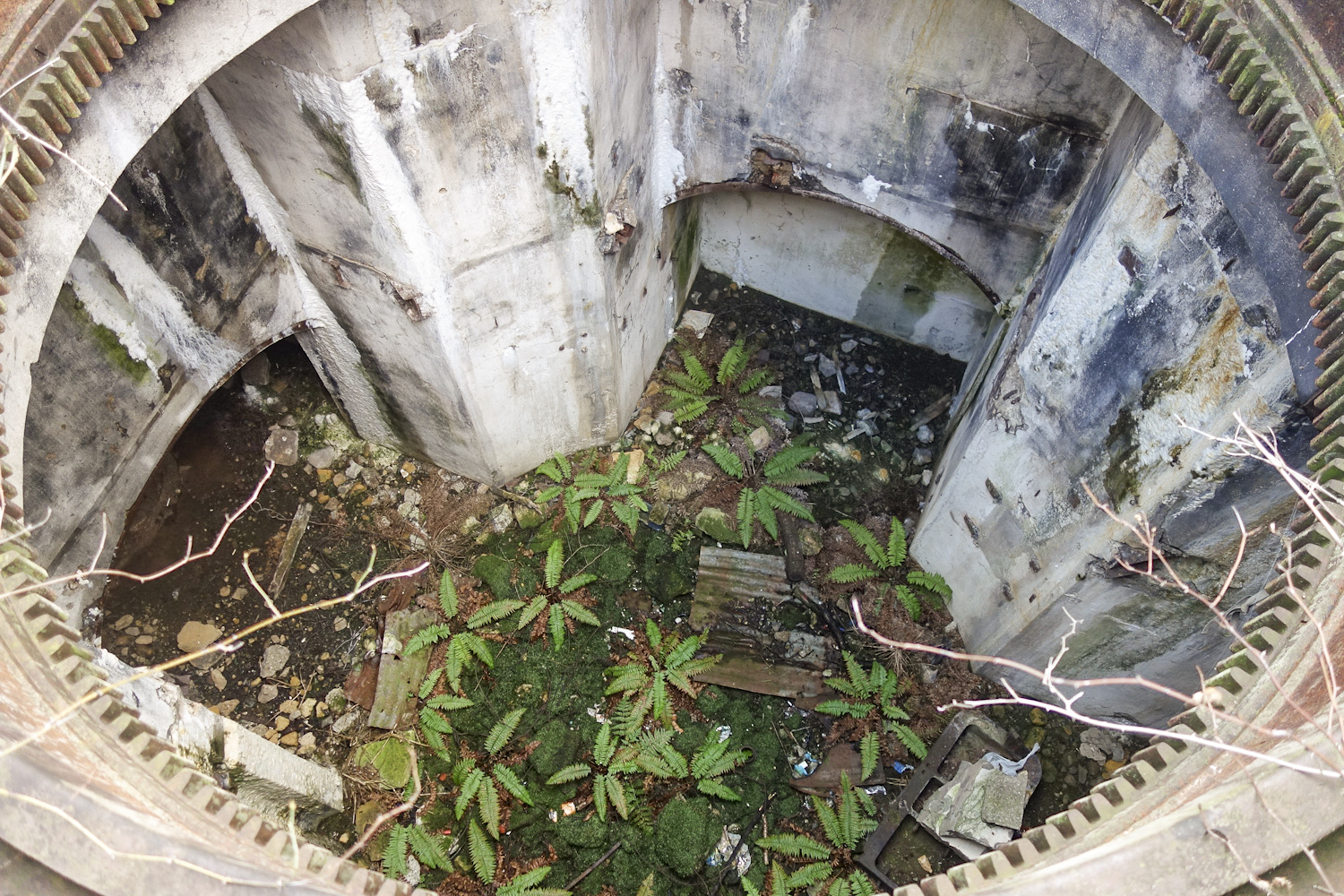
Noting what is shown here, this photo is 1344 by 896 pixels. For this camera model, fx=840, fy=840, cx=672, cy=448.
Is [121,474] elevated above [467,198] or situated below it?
below

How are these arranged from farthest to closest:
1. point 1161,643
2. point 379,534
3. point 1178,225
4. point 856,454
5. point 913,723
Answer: point 856,454 → point 379,534 → point 913,723 → point 1161,643 → point 1178,225

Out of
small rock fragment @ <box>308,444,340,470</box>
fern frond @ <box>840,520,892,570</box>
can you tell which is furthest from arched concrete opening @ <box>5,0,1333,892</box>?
fern frond @ <box>840,520,892,570</box>

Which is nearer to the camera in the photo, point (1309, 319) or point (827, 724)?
point (1309, 319)

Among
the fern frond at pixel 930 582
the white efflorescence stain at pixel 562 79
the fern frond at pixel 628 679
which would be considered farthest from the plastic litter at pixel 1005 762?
the white efflorescence stain at pixel 562 79

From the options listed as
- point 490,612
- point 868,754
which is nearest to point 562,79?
point 490,612

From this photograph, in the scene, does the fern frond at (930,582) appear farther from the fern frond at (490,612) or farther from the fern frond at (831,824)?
the fern frond at (490,612)

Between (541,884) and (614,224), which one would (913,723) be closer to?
(541,884)

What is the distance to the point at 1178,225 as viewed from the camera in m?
5.23

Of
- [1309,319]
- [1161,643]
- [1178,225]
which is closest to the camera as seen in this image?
[1309,319]

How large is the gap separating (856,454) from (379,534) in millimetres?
5461

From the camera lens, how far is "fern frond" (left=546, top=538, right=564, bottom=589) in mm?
8469

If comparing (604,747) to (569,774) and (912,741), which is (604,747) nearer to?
(569,774)

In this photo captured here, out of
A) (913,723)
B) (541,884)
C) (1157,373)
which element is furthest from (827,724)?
(1157,373)

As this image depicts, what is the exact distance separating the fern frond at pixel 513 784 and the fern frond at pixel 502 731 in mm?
195
